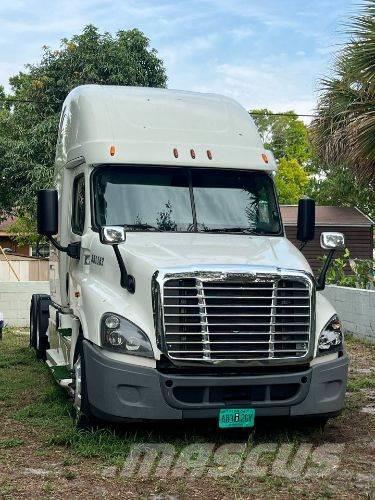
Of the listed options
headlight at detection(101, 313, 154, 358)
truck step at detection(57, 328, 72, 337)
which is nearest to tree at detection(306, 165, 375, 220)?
truck step at detection(57, 328, 72, 337)

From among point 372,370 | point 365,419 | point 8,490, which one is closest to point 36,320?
point 372,370

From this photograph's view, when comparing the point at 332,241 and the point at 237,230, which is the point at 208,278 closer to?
the point at 237,230

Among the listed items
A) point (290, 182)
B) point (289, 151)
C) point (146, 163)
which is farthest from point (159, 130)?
point (289, 151)

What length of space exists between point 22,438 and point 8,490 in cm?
163

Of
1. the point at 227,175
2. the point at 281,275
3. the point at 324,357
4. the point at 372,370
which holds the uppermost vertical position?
the point at 227,175

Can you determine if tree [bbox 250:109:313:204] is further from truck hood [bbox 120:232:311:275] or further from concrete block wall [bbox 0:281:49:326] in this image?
truck hood [bbox 120:232:311:275]

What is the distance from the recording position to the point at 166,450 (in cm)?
674

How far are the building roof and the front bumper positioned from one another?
25.7 meters

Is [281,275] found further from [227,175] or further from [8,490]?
[8,490]

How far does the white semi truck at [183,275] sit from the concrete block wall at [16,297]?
7.90 meters

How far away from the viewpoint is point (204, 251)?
7121 millimetres

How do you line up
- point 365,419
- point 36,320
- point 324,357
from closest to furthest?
point 324,357 → point 365,419 → point 36,320

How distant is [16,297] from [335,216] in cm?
2032

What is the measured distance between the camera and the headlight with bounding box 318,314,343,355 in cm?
710
